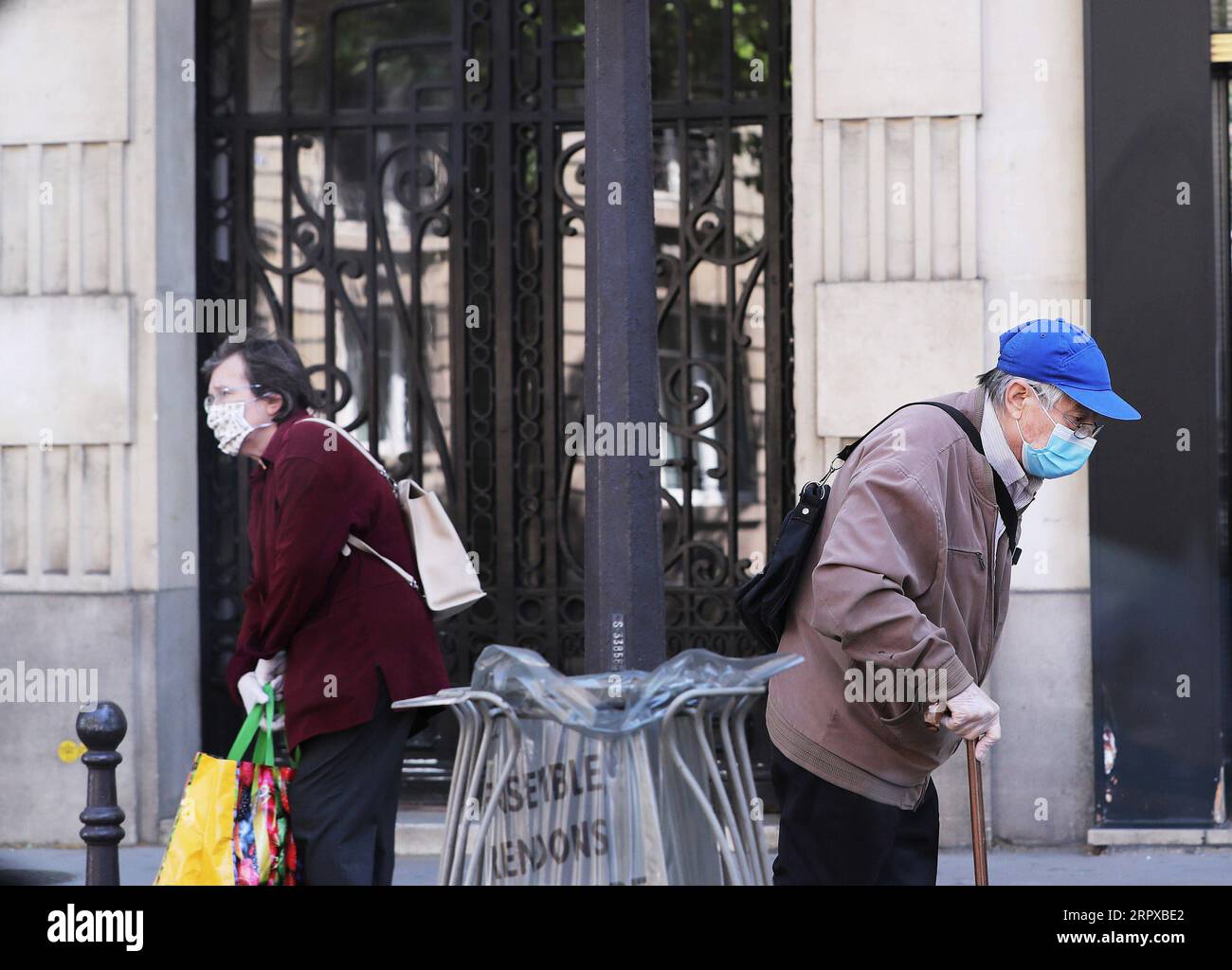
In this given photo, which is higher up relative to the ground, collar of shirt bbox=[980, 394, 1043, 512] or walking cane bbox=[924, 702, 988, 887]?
collar of shirt bbox=[980, 394, 1043, 512]

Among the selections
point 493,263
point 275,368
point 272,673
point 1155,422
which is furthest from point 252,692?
point 1155,422

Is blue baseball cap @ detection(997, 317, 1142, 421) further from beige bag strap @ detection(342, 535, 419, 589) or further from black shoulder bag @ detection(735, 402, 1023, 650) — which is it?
beige bag strap @ detection(342, 535, 419, 589)

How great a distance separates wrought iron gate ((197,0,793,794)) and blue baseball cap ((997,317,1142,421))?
12.2 feet

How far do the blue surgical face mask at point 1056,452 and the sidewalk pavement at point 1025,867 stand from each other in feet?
9.94

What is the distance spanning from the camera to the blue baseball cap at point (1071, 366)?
133 inches

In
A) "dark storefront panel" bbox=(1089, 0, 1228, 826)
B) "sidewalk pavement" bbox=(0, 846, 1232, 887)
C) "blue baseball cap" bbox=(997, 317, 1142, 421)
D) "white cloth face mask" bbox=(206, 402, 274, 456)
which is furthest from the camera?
"dark storefront panel" bbox=(1089, 0, 1228, 826)

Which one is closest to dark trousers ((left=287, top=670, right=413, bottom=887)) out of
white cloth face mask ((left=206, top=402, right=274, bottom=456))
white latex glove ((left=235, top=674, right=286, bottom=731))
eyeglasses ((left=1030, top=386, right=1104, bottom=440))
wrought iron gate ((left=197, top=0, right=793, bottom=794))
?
white latex glove ((left=235, top=674, right=286, bottom=731))

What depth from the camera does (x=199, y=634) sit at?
7.33 m

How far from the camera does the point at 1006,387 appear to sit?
349cm

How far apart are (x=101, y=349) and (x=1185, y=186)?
16.1 feet

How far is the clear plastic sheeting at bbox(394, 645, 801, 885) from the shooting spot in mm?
3051

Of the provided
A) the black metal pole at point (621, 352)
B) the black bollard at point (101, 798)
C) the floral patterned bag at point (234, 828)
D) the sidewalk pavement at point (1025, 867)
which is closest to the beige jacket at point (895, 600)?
the black metal pole at point (621, 352)
